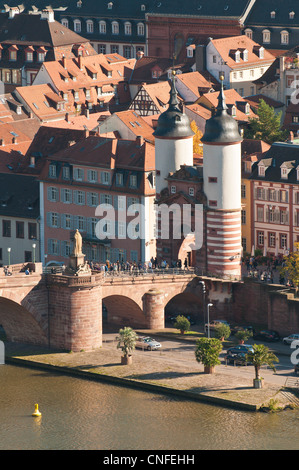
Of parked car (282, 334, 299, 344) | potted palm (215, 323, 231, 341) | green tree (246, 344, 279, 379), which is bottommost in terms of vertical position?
green tree (246, 344, 279, 379)

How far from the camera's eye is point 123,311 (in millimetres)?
192000

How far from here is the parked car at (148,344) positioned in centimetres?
18312

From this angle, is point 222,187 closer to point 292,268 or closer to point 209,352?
point 292,268

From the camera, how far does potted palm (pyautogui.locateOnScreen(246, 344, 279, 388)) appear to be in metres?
170

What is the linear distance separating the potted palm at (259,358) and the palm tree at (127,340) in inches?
449

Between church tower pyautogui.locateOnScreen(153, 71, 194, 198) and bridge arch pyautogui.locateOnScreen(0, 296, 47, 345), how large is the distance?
20.2m

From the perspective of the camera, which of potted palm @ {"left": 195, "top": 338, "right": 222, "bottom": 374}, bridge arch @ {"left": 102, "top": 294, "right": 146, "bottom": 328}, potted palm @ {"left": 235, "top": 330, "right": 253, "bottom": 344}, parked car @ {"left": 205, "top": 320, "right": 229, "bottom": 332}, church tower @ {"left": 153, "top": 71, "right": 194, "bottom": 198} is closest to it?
potted palm @ {"left": 195, "top": 338, "right": 222, "bottom": 374}

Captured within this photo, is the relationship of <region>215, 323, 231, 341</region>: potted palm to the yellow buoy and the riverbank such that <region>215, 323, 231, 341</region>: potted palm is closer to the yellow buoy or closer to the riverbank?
the riverbank

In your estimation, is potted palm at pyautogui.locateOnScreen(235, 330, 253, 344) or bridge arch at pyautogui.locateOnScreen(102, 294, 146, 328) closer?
potted palm at pyautogui.locateOnScreen(235, 330, 253, 344)

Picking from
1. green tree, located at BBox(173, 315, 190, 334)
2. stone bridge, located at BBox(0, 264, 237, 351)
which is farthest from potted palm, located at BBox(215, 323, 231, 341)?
stone bridge, located at BBox(0, 264, 237, 351)

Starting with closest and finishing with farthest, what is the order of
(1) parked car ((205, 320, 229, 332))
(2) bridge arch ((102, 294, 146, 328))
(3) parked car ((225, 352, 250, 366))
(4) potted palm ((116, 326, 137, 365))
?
(4) potted palm ((116, 326, 137, 365)), (3) parked car ((225, 352, 250, 366)), (1) parked car ((205, 320, 229, 332)), (2) bridge arch ((102, 294, 146, 328))

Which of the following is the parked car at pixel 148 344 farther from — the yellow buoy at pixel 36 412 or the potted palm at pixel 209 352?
the yellow buoy at pixel 36 412

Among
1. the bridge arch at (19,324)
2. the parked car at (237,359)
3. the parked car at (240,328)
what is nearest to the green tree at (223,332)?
the parked car at (240,328)
